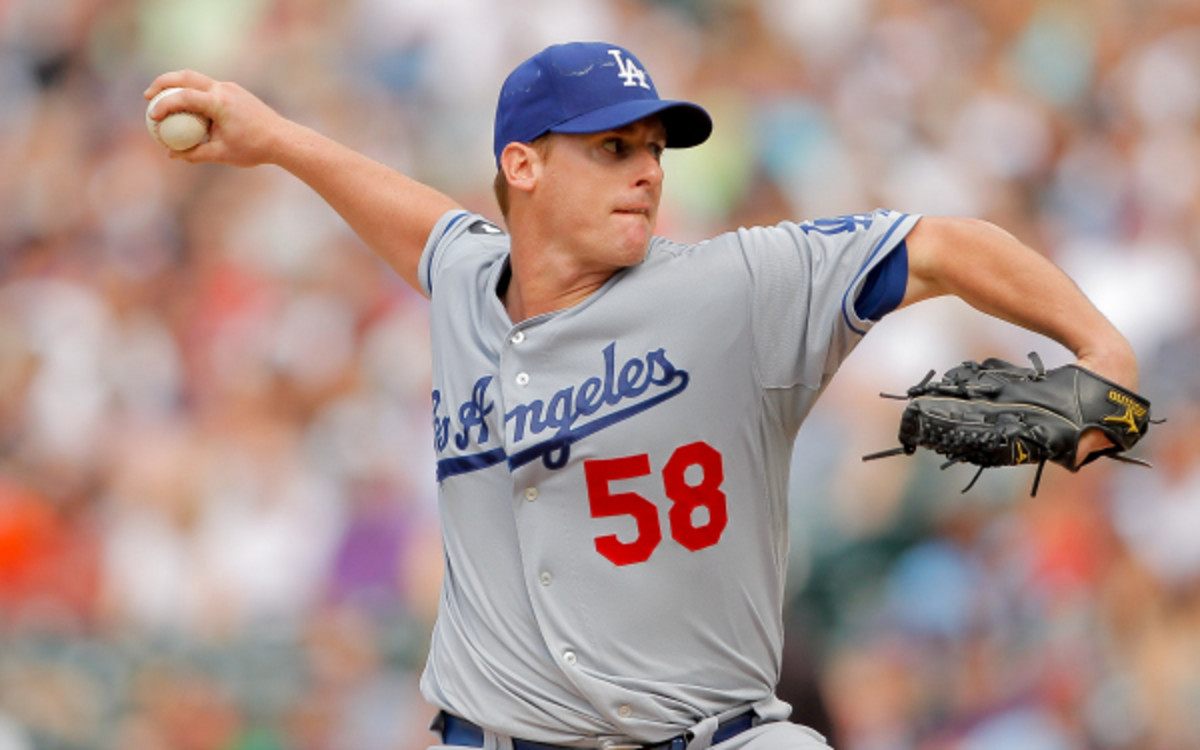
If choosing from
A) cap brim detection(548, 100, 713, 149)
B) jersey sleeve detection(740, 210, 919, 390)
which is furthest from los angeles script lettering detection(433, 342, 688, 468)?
cap brim detection(548, 100, 713, 149)

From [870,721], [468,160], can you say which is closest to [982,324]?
[870,721]

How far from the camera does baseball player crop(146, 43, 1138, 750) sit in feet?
9.04

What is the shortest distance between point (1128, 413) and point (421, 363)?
176 inches

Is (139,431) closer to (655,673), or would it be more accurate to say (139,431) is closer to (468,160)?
(468,160)

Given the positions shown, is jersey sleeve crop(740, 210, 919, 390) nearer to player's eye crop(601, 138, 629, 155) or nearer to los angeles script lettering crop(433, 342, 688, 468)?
los angeles script lettering crop(433, 342, 688, 468)

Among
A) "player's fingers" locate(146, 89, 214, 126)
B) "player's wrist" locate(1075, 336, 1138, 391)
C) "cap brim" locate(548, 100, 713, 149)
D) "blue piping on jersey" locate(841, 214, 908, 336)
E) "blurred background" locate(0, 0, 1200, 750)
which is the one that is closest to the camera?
"player's wrist" locate(1075, 336, 1138, 391)

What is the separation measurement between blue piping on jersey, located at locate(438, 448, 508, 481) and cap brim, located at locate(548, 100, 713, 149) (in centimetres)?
62

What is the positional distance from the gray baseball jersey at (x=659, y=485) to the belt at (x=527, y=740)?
23 millimetres

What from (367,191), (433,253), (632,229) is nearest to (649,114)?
(632,229)

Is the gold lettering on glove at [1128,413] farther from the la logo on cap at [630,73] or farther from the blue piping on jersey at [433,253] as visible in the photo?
the blue piping on jersey at [433,253]

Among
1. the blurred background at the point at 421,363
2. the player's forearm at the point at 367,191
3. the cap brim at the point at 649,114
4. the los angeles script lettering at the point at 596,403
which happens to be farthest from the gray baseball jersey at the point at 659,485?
the blurred background at the point at 421,363

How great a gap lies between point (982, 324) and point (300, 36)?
3.91 m

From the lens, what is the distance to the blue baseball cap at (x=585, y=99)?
287cm

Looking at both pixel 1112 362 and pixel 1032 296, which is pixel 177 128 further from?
pixel 1112 362
